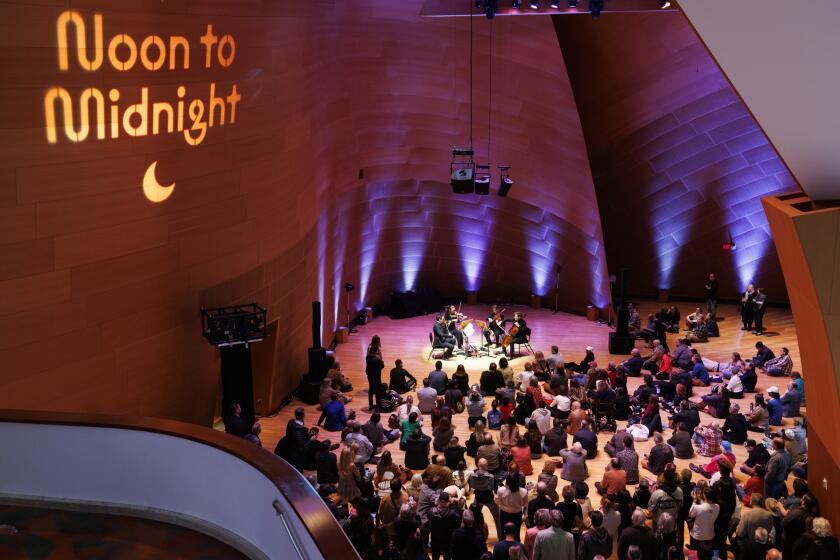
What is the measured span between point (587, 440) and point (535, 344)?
7.59m

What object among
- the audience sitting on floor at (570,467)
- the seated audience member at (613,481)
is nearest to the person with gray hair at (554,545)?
the audience sitting on floor at (570,467)

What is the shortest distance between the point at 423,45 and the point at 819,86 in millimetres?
Result: 12793

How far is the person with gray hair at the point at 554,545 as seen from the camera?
946 cm

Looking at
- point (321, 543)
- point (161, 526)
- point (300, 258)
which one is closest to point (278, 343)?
point (300, 258)

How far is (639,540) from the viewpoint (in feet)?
32.0

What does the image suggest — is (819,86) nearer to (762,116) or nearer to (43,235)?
(762,116)

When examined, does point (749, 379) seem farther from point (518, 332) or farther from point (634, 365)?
point (518, 332)

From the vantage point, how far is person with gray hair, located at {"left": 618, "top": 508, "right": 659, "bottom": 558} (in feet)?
32.0

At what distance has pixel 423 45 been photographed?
20.3 meters

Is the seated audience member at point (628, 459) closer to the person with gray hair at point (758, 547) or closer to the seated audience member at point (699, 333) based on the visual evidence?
the person with gray hair at point (758, 547)

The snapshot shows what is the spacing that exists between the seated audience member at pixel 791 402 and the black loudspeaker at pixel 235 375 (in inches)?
344

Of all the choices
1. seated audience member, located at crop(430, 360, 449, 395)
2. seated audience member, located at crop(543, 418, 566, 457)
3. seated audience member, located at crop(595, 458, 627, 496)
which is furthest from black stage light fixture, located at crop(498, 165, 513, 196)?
seated audience member, located at crop(595, 458, 627, 496)

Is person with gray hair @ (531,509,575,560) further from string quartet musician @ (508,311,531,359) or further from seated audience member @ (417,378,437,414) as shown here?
string quartet musician @ (508,311,531,359)

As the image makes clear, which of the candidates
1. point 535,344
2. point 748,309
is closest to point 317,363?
point 535,344
